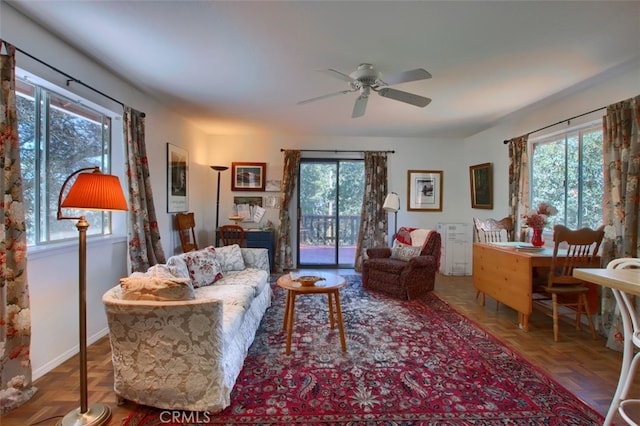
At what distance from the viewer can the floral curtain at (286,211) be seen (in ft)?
17.3

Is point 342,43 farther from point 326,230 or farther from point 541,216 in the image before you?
point 326,230

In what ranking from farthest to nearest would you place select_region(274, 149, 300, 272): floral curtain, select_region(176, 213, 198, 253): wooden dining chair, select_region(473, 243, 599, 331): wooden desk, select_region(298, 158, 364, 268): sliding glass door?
select_region(298, 158, 364, 268): sliding glass door < select_region(274, 149, 300, 272): floral curtain < select_region(176, 213, 198, 253): wooden dining chair < select_region(473, 243, 599, 331): wooden desk

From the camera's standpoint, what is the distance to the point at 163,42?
231 centimetres

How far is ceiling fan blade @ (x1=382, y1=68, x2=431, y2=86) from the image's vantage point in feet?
7.36

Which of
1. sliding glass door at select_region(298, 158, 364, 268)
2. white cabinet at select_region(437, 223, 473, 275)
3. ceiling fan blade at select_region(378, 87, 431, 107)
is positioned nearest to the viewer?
ceiling fan blade at select_region(378, 87, 431, 107)

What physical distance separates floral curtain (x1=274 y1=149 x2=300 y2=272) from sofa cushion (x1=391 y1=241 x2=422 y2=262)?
1912mm

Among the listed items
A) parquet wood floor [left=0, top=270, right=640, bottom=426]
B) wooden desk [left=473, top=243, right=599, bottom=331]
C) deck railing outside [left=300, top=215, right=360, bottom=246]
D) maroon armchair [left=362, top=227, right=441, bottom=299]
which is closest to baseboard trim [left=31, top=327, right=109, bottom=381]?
parquet wood floor [left=0, top=270, right=640, bottom=426]

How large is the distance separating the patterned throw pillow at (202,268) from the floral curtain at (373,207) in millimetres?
2859

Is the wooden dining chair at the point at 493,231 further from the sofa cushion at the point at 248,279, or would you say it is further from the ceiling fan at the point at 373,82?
the sofa cushion at the point at 248,279

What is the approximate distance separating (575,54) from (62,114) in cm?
425

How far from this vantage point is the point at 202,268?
9.57ft

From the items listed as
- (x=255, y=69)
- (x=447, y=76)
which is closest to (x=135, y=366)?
(x=255, y=69)

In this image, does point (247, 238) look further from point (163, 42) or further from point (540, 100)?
point (540, 100)

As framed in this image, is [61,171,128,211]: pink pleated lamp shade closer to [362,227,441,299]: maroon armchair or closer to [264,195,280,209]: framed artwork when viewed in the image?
[362,227,441,299]: maroon armchair
